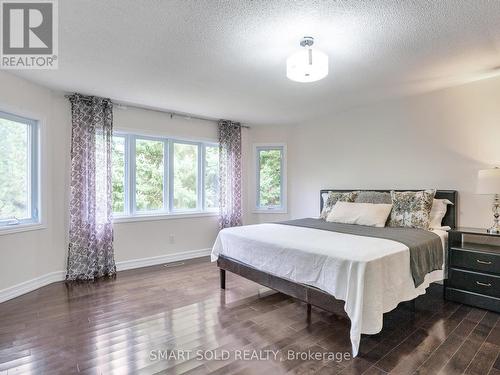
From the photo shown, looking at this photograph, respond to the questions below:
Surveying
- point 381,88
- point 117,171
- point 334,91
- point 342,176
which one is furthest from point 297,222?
point 117,171

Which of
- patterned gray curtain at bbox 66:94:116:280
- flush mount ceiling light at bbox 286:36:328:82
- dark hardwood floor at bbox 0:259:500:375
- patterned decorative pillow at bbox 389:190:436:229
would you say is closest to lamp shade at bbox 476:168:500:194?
patterned decorative pillow at bbox 389:190:436:229

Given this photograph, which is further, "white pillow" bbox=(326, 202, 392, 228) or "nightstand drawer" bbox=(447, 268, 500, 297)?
"white pillow" bbox=(326, 202, 392, 228)

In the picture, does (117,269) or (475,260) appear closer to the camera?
(475,260)

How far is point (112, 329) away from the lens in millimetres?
2391

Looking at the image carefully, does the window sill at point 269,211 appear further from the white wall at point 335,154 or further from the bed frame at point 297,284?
the bed frame at point 297,284

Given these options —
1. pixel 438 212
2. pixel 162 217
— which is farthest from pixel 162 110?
pixel 438 212

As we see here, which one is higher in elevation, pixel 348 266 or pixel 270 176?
pixel 270 176

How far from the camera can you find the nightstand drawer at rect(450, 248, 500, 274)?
8.75 ft

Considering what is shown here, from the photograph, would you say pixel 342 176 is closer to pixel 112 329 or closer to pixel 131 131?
pixel 131 131

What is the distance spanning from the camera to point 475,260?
9.13 feet

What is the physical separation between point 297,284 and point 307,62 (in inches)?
72.7

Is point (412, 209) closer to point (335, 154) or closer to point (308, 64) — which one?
point (335, 154)

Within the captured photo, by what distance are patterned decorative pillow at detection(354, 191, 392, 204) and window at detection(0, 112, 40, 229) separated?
4.23 m
